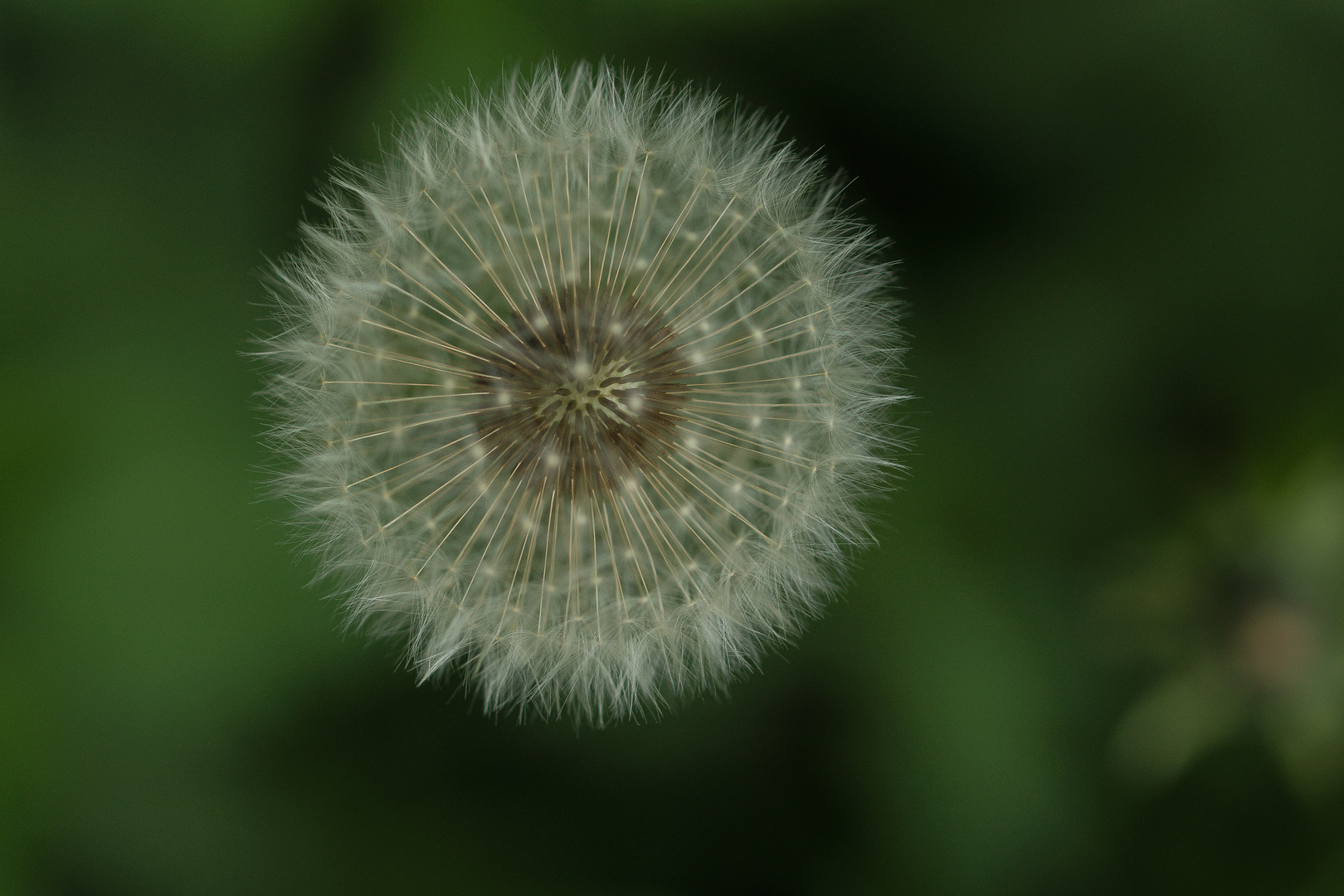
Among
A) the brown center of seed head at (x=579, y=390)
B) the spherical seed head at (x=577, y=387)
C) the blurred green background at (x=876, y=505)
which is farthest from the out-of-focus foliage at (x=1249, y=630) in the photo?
the brown center of seed head at (x=579, y=390)

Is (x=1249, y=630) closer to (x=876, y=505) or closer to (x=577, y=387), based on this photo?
(x=876, y=505)

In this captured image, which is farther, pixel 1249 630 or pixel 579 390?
pixel 1249 630

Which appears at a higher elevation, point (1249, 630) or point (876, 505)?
point (876, 505)

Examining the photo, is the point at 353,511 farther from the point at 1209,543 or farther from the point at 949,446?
the point at 1209,543

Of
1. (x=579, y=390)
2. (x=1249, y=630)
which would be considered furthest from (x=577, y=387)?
(x=1249, y=630)

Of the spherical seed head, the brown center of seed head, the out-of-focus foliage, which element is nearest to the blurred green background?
the out-of-focus foliage

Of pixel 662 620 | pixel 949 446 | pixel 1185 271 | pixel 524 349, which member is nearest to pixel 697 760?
pixel 662 620

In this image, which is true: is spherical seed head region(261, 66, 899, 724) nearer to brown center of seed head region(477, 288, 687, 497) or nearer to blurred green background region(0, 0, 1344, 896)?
brown center of seed head region(477, 288, 687, 497)
